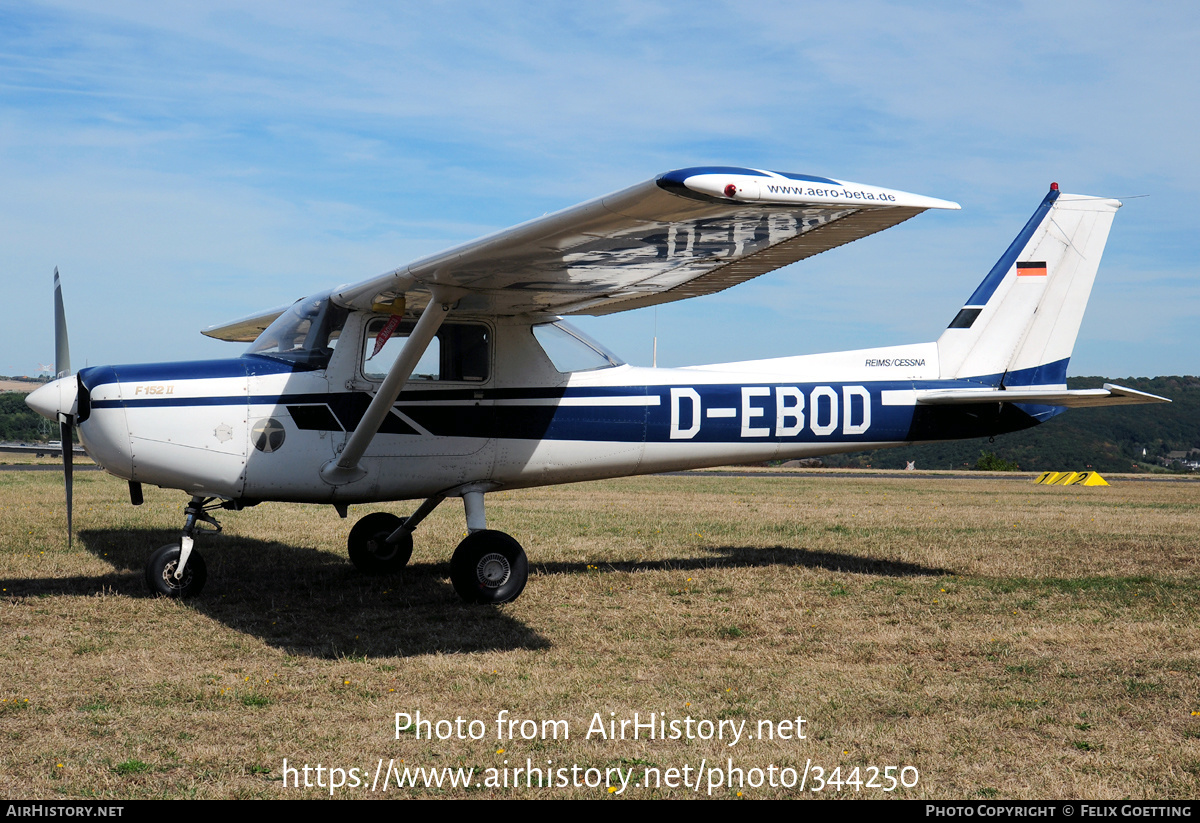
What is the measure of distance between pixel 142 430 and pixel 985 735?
6262 millimetres

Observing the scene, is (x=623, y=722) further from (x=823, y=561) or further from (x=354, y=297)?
(x=823, y=561)

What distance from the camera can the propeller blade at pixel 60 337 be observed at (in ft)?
27.7

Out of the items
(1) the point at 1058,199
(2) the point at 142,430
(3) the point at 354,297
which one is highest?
(1) the point at 1058,199

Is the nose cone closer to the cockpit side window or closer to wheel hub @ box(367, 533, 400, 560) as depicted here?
the cockpit side window

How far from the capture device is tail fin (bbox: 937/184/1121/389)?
33.4ft

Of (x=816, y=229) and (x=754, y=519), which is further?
(x=754, y=519)

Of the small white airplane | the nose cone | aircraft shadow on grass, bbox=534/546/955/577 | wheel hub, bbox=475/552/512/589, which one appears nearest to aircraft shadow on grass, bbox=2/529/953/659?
aircraft shadow on grass, bbox=534/546/955/577

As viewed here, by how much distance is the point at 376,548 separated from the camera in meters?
9.56

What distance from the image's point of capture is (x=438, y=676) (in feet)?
18.7

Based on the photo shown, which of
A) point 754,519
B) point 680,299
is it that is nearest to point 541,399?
point 680,299

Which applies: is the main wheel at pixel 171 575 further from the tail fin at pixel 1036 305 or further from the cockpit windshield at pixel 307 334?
the tail fin at pixel 1036 305

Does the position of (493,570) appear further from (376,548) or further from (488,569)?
(376,548)
